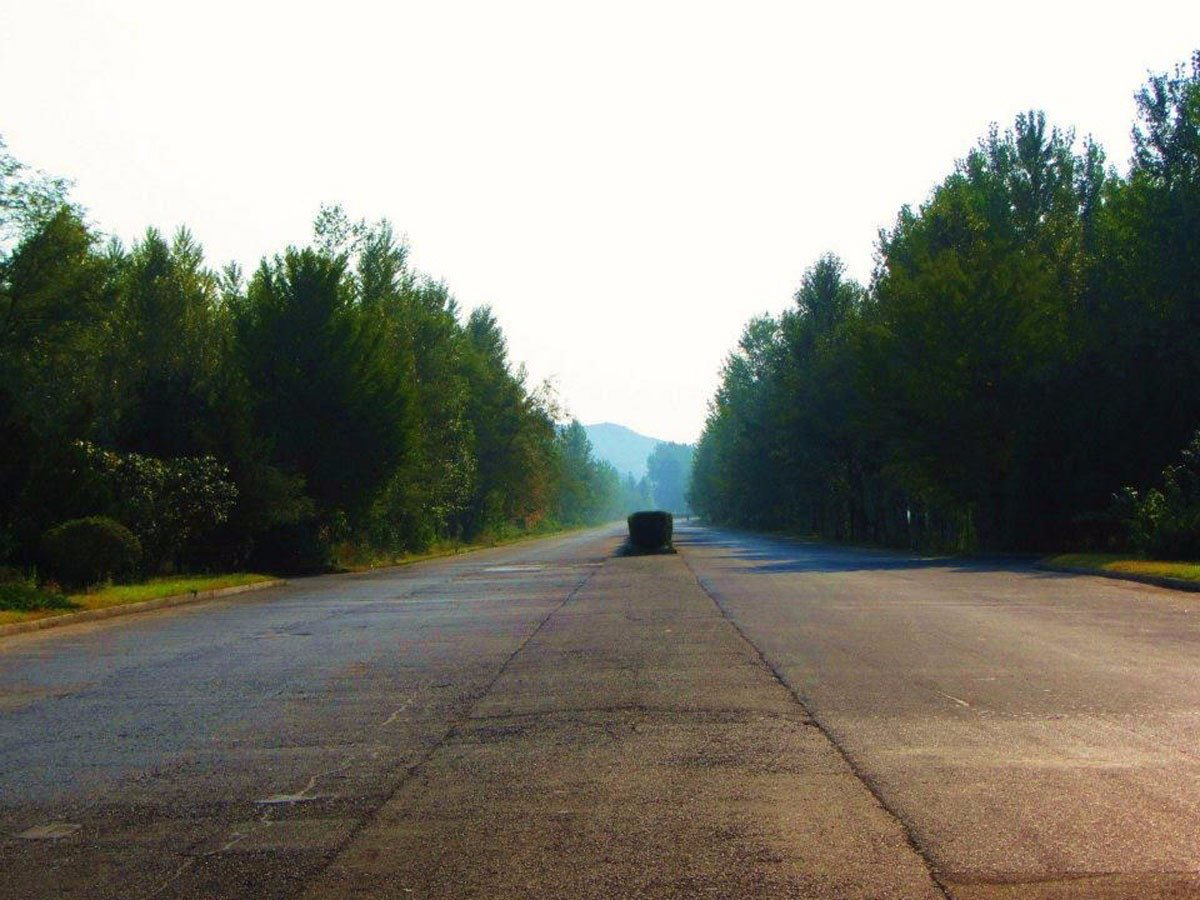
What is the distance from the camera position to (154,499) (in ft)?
97.6

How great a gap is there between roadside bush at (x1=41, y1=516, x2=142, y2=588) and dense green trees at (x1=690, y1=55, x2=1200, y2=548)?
26341mm

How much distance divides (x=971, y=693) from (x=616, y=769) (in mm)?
4122

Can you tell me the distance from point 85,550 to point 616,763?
2051 centimetres

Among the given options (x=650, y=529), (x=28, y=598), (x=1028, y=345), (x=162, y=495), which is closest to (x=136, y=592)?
(x=28, y=598)

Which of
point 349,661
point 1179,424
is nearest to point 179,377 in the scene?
point 349,661

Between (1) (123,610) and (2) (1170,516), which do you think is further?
(2) (1170,516)

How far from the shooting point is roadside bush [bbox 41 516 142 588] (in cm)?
2477

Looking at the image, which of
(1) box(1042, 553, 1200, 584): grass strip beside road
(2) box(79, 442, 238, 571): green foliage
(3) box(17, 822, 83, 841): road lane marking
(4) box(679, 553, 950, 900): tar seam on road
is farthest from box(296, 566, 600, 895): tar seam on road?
(2) box(79, 442, 238, 571): green foliage

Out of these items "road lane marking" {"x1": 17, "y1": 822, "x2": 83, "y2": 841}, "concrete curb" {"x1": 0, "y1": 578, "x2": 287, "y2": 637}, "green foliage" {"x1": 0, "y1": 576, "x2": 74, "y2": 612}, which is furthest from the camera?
"green foliage" {"x1": 0, "y1": 576, "x2": 74, "y2": 612}

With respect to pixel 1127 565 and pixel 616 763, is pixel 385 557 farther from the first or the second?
pixel 616 763

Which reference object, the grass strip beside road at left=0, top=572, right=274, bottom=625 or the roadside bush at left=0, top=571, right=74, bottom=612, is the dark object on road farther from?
the roadside bush at left=0, top=571, right=74, bottom=612

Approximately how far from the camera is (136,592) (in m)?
24.9

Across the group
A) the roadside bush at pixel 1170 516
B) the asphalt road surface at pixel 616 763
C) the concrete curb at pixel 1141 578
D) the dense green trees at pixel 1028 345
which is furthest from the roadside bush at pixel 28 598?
the dense green trees at pixel 1028 345

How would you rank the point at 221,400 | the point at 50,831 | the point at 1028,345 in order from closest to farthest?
the point at 50,831, the point at 221,400, the point at 1028,345
